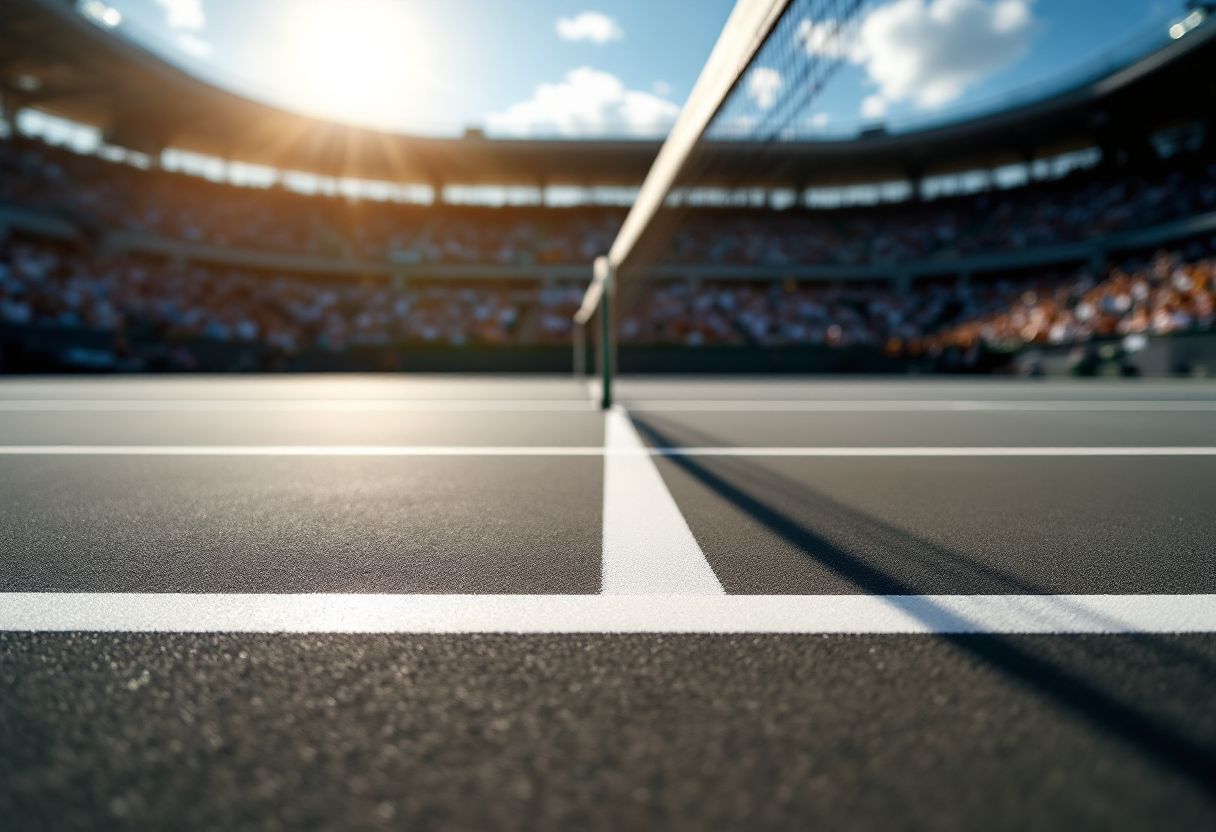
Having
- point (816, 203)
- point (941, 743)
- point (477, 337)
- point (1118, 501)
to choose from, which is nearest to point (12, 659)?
point (941, 743)

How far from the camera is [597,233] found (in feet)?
107

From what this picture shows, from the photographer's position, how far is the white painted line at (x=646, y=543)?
1332 millimetres

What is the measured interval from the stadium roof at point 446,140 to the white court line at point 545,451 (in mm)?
16264

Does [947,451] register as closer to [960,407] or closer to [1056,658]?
[1056,658]

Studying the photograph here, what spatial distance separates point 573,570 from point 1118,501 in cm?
186

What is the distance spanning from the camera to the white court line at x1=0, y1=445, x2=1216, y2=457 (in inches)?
131

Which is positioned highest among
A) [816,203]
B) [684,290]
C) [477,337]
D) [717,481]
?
[816,203]

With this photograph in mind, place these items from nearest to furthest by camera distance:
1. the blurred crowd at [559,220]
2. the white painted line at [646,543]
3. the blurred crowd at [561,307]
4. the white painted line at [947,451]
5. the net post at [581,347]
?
the white painted line at [646,543], the white painted line at [947,451], the net post at [581,347], the blurred crowd at [561,307], the blurred crowd at [559,220]

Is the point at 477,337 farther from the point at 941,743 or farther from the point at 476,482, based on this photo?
the point at 941,743

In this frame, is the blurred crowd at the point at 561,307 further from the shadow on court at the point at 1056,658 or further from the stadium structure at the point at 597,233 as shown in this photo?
the shadow on court at the point at 1056,658

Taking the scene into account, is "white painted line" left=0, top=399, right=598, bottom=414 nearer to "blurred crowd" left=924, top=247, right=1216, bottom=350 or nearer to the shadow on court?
the shadow on court

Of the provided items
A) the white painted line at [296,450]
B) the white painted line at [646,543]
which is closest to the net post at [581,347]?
the white painted line at [296,450]

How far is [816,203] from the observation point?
33.0 m

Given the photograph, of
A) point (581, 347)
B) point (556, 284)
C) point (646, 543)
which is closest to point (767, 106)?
point (646, 543)
